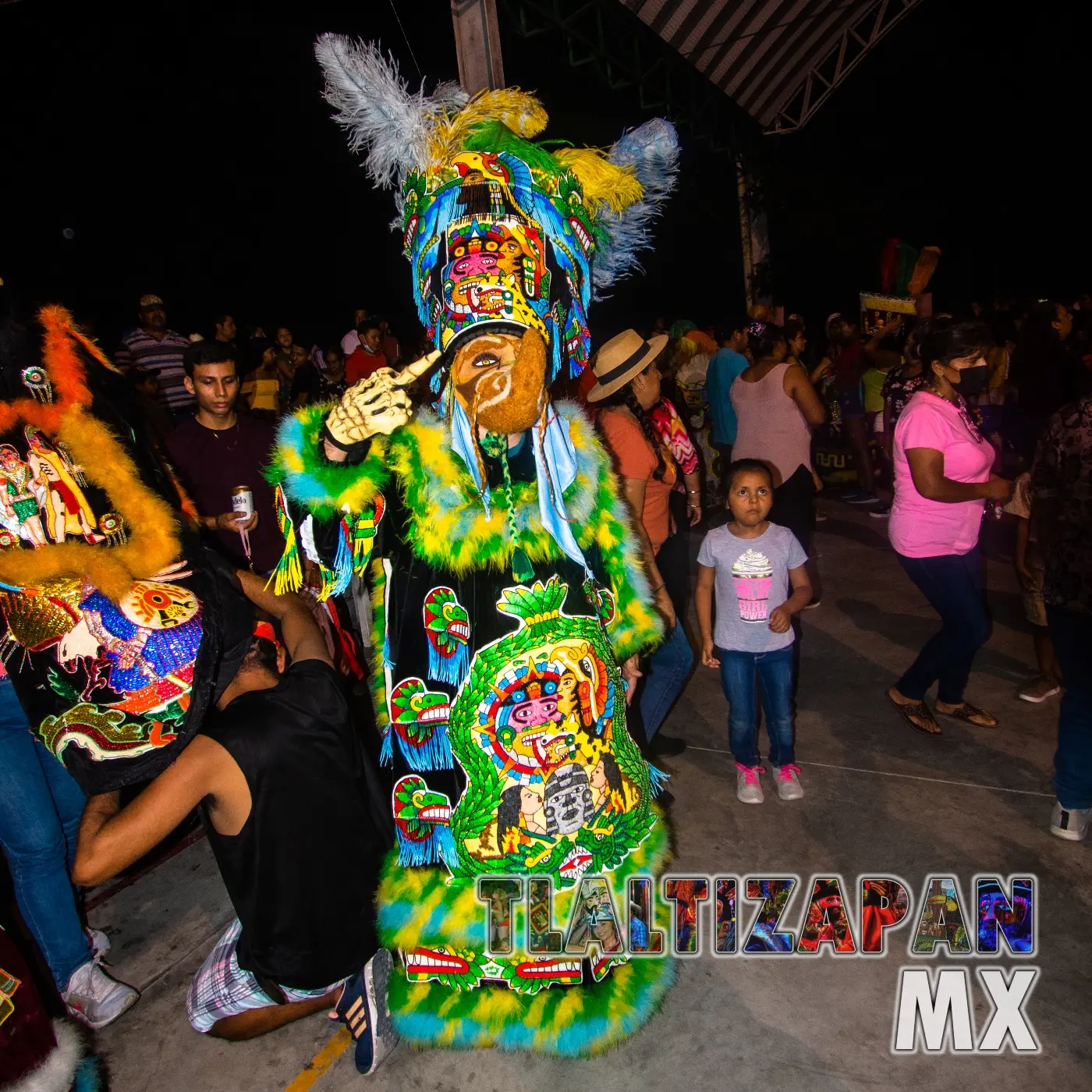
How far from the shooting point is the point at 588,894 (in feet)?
6.64

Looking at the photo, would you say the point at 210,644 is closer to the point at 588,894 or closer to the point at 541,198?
the point at 588,894

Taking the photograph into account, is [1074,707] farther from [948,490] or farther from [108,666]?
[108,666]

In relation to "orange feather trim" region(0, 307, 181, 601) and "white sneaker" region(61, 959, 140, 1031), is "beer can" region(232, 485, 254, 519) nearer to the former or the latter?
"orange feather trim" region(0, 307, 181, 601)

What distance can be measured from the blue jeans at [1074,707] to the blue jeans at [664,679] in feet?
4.48

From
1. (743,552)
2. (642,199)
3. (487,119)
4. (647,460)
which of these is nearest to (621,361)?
(647,460)

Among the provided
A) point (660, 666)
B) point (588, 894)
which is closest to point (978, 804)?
point (660, 666)

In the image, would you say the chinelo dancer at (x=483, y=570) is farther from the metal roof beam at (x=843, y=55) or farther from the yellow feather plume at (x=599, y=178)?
the metal roof beam at (x=843, y=55)

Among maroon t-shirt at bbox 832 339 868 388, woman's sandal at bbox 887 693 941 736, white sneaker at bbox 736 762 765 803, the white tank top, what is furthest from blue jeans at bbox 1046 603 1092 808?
maroon t-shirt at bbox 832 339 868 388

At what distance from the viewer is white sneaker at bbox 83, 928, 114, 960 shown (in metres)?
2.78

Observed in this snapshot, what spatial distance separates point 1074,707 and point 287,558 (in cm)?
259

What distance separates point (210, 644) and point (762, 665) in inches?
84.8

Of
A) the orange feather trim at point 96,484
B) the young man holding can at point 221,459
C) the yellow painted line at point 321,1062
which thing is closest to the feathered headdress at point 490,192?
the orange feather trim at point 96,484

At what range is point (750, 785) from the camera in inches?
133

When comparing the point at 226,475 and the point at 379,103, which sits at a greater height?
the point at 379,103
